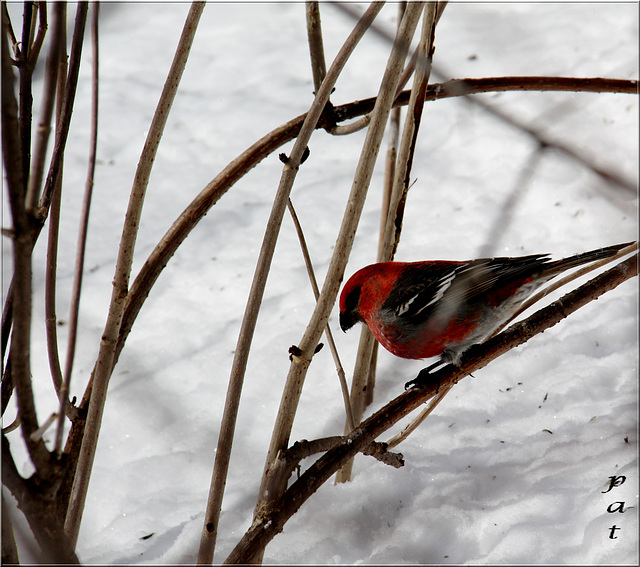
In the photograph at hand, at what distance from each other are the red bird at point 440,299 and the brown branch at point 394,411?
21cm

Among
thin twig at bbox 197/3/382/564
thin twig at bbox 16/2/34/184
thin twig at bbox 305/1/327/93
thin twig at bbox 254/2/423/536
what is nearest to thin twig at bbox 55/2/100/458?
thin twig at bbox 16/2/34/184

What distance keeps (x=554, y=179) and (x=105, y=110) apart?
3.20 metres

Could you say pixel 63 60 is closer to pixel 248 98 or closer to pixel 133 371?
pixel 133 371

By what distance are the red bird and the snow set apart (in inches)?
20.7

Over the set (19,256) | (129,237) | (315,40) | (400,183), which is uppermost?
(315,40)

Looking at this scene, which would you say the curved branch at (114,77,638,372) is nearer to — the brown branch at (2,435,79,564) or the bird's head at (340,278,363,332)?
the bird's head at (340,278,363,332)

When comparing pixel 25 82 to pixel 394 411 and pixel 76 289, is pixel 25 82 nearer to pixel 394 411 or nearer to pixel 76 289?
pixel 76 289

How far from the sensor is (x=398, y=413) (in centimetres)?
186

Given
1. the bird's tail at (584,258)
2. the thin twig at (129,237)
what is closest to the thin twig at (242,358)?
the thin twig at (129,237)

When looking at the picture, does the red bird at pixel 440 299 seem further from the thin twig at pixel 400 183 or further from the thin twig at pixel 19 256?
the thin twig at pixel 19 256

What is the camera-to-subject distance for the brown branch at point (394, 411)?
5.49ft

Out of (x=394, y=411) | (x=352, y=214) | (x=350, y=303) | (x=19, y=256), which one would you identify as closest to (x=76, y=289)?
(x=19, y=256)

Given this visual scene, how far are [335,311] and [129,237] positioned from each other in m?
2.09

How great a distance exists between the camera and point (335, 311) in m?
3.59
